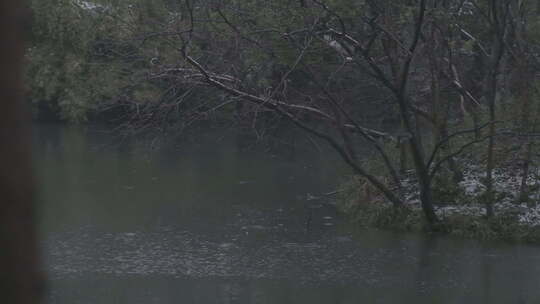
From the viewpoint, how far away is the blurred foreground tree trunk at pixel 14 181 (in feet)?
7.59

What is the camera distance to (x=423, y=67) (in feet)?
52.2

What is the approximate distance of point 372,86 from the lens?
16.5m

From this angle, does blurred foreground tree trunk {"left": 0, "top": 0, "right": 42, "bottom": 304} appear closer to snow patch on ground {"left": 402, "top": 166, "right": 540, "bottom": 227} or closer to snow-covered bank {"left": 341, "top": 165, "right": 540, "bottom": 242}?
snow-covered bank {"left": 341, "top": 165, "right": 540, "bottom": 242}

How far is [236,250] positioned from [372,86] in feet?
17.8

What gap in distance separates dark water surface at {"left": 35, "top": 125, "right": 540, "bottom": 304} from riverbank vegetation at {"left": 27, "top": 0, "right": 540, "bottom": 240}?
0.99m

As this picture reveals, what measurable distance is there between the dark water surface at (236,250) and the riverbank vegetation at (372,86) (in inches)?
38.9

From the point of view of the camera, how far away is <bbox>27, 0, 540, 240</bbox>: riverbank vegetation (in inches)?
535

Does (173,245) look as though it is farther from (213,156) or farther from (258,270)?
(213,156)

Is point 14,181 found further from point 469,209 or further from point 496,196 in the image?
point 496,196

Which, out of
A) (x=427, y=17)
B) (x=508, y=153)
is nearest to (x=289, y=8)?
(x=427, y=17)

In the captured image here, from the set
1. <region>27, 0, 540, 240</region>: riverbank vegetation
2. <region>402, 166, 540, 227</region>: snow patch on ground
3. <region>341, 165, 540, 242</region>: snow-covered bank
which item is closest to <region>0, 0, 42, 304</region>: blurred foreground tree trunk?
<region>27, 0, 540, 240</region>: riverbank vegetation

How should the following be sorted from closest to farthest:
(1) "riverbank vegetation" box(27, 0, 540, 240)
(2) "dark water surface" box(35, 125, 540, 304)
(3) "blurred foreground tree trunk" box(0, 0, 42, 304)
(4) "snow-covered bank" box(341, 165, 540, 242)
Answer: (3) "blurred foreground tree trunk" box(0, 0, 42, 304), (2) "dark water surface" box(35, 125, 540, 304), (1) "riverbank vegetation" box(27, 0, 540, 240), (4) "snow-covered bank" box(341, 165, 540, 242)

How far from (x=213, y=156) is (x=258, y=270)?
12.7 meters

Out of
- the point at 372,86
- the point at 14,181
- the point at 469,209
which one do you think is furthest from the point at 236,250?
the point at 14,181
